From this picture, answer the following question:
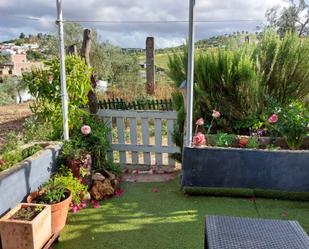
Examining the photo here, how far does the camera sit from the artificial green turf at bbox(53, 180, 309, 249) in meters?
2.76

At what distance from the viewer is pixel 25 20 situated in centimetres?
348

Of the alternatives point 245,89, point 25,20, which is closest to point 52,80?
point 25,20

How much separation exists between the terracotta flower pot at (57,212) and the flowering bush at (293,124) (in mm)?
2429

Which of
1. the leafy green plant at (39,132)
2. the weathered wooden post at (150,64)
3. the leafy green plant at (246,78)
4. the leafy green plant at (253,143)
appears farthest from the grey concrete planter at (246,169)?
the weathered wooden post at (150,64)

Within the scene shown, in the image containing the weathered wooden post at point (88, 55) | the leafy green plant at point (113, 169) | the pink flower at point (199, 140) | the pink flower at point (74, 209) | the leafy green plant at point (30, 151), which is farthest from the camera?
the weathered wooden post at point (88, 55)

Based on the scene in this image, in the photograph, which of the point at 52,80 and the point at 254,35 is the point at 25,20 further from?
the point at 254,35

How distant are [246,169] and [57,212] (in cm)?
202

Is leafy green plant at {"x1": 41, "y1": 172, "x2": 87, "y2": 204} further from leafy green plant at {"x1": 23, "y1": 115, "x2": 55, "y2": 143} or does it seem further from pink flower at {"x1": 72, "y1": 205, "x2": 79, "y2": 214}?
leafy green plant at {"x1": 23, "y1": 115, "x2": 55, "y2": 143}

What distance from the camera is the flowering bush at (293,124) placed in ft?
11.7

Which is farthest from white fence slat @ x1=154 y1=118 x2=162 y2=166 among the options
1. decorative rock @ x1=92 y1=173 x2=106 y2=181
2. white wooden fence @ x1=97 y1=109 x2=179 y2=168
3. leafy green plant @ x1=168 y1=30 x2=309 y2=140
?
decorative rock @ x1=92 y1=173 x2=106 y2=181

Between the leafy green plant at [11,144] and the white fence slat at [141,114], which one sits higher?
the white fence slat at [141,114]

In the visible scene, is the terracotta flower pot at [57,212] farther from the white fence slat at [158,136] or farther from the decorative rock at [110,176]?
the white fence slat at [158,136]

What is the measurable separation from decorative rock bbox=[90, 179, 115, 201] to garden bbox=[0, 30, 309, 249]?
13mm

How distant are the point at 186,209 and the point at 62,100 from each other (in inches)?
71.3
